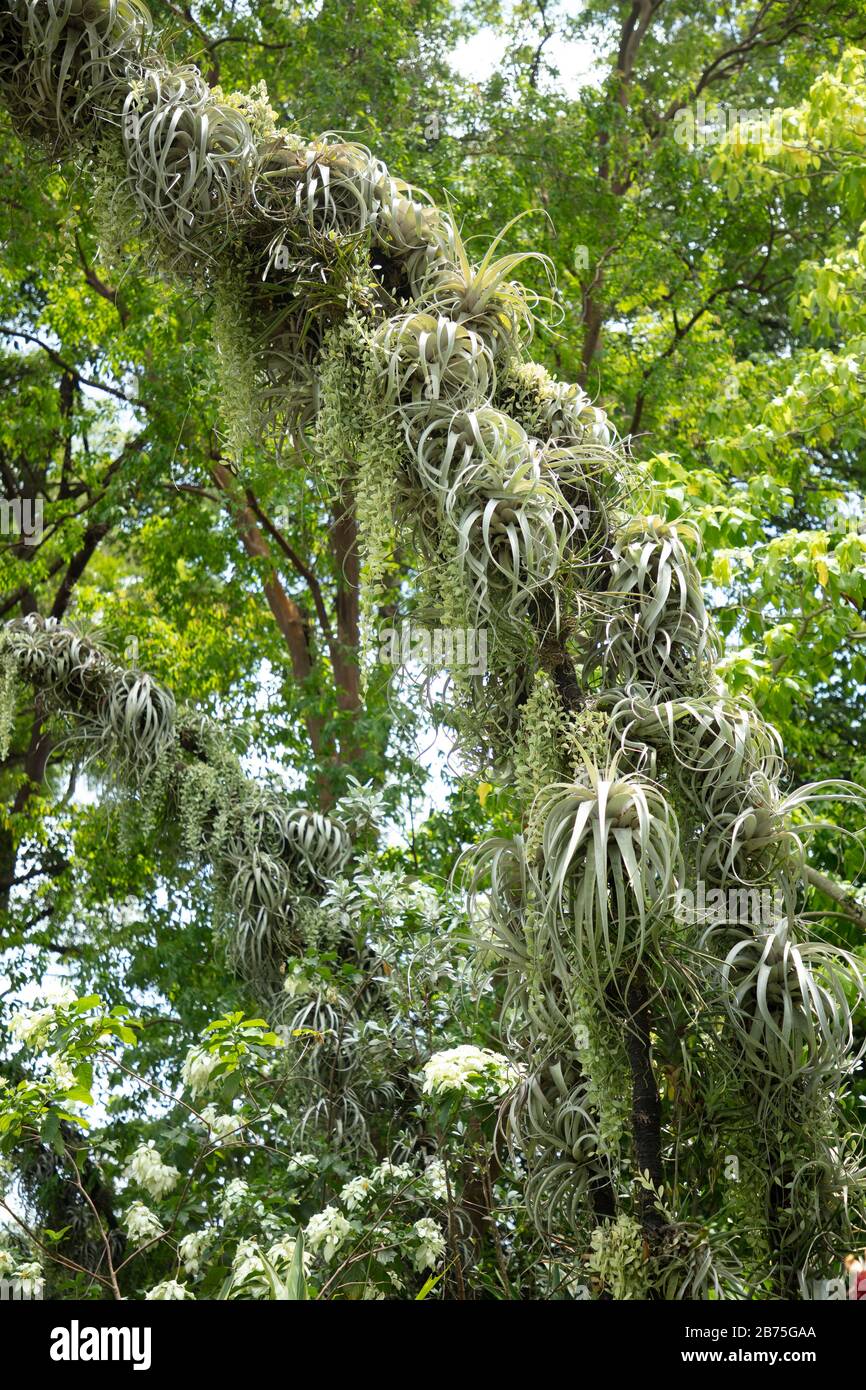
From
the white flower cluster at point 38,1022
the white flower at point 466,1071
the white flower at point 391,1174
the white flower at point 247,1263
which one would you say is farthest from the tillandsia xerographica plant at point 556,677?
the white flower cluster at point 38,1022

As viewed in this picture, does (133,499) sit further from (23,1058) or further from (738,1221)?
(738,1221)

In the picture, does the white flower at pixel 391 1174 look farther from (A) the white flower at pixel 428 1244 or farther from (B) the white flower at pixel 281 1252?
(B) the white flower at pixel 281 1252

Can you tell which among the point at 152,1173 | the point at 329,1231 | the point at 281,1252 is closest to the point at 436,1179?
the point at 329,1231

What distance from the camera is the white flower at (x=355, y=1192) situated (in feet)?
8.73

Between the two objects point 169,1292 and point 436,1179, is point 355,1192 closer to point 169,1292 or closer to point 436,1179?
point 436,1179

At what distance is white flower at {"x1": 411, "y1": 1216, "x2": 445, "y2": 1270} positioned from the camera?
8.30ft

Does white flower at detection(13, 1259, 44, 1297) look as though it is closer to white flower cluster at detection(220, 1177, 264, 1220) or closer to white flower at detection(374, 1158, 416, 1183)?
white flower cluster at detection(220, 1177, 264, 1220)

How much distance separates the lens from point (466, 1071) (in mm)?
2451

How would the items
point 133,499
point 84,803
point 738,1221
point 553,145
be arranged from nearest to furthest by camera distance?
point 738,1221
point 553,145
point 133,499
point 84,803

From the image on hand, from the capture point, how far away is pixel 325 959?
3.37m

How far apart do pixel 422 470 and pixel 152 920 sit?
4.80 m

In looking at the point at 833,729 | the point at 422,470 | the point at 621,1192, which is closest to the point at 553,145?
the point at 833,729

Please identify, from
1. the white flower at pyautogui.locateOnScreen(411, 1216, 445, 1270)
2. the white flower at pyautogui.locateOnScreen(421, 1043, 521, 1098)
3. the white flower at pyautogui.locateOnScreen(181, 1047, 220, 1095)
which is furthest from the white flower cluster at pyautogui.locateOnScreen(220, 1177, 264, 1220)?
the white flower at pyautogui.locateOnScreen(421, 1043, 521, 1098)

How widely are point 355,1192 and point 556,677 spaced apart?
1352 mm
